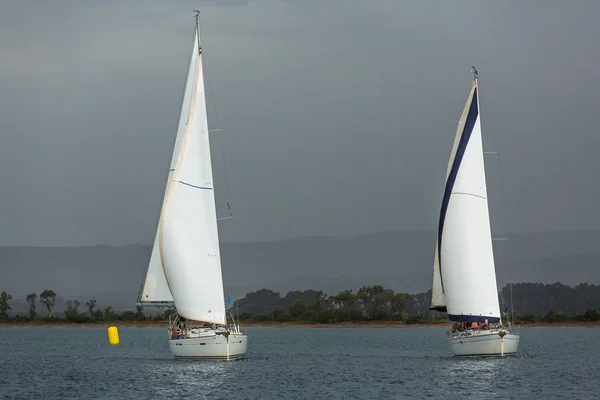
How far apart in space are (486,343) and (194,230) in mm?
17943

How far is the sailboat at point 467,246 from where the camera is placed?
193 feet

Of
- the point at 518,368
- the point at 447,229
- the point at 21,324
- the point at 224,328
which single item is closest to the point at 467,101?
the point at 447,229

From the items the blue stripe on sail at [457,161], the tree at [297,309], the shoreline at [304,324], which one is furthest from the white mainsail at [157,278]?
the tree at [297,309]

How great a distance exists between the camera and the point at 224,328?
5784cm

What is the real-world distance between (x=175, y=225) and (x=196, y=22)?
12.2 metres

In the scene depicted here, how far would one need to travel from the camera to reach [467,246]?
58969 millimetres

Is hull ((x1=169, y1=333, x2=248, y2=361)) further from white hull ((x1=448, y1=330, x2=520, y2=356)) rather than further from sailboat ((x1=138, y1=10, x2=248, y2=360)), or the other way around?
white hull ((x1=448, y1=330, x2=520, y2=356))

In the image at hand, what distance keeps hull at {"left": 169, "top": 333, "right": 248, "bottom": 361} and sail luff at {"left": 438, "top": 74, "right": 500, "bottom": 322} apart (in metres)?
13.3

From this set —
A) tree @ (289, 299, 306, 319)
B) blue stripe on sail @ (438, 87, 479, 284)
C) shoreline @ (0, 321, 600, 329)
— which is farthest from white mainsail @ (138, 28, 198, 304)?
tree @ (289, 299, 306, 319)

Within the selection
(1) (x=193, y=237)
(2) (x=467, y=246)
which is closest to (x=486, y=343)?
(2) (x=467, y=246)

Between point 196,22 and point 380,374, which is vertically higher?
point 196,22

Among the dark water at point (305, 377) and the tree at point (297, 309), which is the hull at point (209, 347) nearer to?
the dark water at point (305, 377)

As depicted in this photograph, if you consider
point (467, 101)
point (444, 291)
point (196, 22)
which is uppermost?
point (196, 22)

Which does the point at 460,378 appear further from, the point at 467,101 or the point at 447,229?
the point at 467,101
